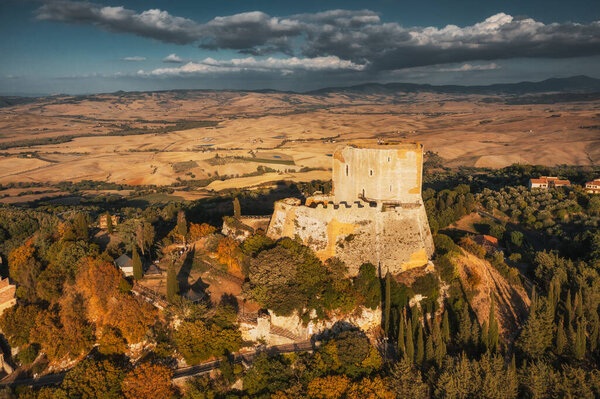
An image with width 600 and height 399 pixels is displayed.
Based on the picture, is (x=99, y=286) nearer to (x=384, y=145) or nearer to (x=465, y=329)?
(x=384, y=145)

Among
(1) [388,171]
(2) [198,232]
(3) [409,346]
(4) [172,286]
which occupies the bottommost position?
(3) [409,346]

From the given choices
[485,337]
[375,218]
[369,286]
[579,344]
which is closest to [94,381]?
[369,286]

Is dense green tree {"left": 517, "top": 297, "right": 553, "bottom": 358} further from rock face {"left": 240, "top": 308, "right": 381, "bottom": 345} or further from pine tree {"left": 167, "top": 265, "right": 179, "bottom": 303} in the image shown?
pine tree {"left": 167, "top": 265, "right": 179, "bottom": 303}

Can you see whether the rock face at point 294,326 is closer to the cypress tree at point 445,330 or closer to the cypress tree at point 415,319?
the cypress tree at point 415,319

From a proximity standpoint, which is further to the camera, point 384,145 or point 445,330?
point 384,145

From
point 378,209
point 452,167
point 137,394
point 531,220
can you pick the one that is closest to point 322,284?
point 378,209

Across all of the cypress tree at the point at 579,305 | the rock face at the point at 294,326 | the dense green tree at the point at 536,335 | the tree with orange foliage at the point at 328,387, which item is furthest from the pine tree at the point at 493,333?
the tree with orange foliage at the point at 328,387
